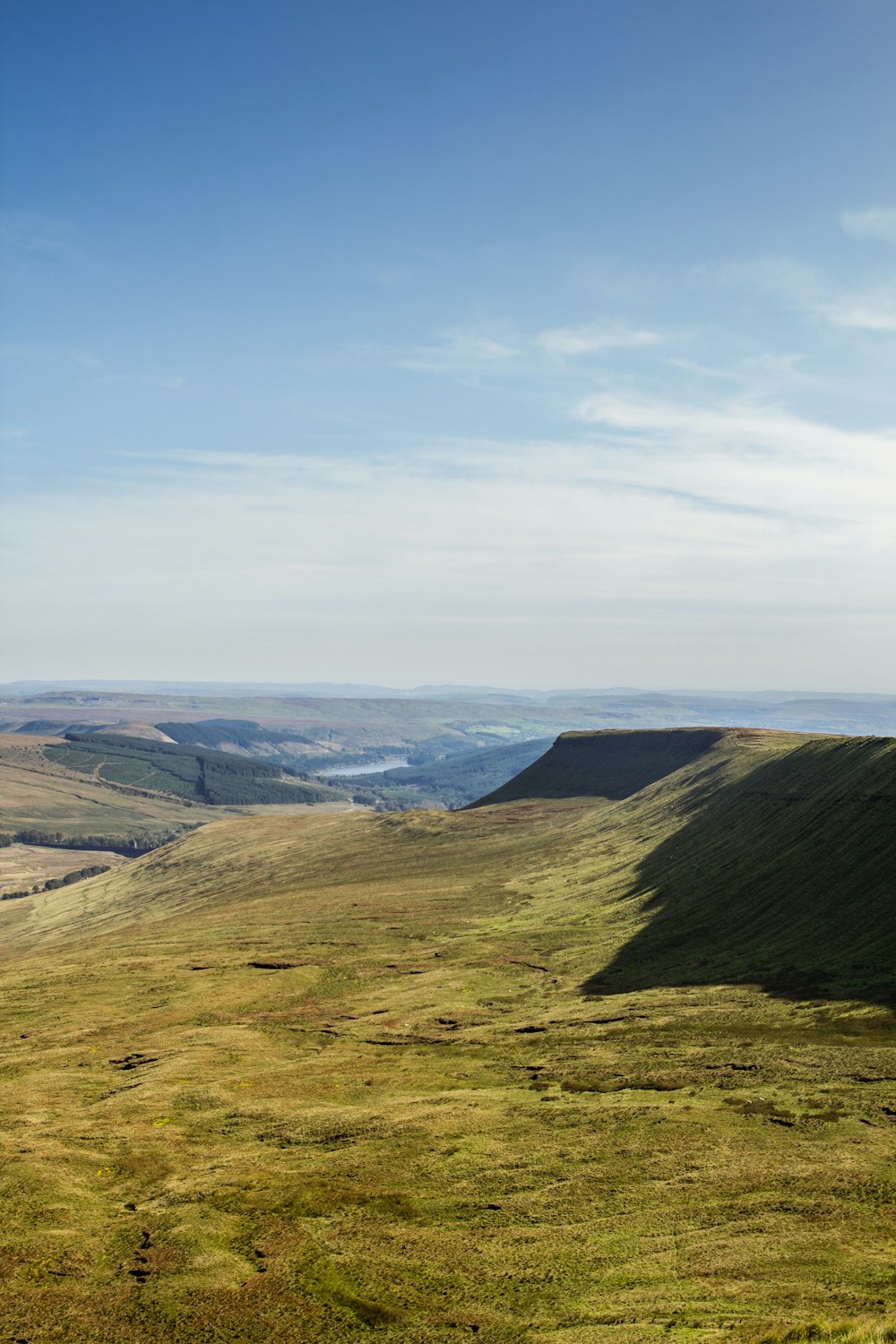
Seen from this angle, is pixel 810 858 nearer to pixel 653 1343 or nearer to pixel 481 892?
pixel 481 892

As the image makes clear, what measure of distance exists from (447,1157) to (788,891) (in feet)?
223

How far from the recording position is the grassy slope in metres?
36.6

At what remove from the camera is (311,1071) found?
2852 inches

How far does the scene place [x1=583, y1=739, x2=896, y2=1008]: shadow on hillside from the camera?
3406 inches

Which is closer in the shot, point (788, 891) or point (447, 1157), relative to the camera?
point (447, 1157)

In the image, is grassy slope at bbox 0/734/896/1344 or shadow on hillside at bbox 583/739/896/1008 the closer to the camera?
grassy slope at bbox 0/734/896/1344

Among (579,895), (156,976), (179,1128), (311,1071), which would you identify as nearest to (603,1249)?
(179,1128)

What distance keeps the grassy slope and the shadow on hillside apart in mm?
2735

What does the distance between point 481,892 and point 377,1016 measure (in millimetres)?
67709

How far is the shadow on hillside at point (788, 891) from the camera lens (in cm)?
8650

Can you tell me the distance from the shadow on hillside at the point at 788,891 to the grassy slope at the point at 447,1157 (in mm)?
2735

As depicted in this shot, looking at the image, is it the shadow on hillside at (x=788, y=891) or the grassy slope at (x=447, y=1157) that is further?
the shadow on hillside at (x=788, y=891)

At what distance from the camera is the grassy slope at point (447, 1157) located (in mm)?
36625

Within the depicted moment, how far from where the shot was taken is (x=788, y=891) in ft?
348
